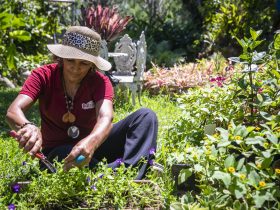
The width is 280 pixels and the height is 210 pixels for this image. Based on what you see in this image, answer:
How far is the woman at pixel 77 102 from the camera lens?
3.31m

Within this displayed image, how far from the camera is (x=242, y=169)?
2.26m

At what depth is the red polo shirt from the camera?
3422 mm

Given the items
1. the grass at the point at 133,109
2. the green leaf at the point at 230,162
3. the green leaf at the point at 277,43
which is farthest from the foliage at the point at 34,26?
the green leaf at the point at 230,162

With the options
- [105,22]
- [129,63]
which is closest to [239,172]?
[105,22]

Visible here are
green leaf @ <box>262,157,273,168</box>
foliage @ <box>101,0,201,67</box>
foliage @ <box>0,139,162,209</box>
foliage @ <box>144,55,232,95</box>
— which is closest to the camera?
green leaf @ <box>262,157,273,168</box>

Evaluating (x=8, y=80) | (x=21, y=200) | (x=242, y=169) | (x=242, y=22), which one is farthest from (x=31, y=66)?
(x=242, y=169)

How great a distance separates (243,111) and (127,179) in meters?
1.01

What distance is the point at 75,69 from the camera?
131 inches

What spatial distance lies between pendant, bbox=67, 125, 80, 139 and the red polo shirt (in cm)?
3

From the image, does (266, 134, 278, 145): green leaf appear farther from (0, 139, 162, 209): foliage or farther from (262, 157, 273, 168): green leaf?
(0, 139, 162, 209): foliage

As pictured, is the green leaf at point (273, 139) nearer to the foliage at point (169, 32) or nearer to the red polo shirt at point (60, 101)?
the red polo shirt at point (60, 101)

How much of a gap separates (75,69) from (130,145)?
24.4 inches

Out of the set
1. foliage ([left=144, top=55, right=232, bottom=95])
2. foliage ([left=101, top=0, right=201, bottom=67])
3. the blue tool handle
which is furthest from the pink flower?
foliage ([left=101, top=0, right=201, bottom=67])

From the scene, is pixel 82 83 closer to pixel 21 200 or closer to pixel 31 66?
pixel 21 200
